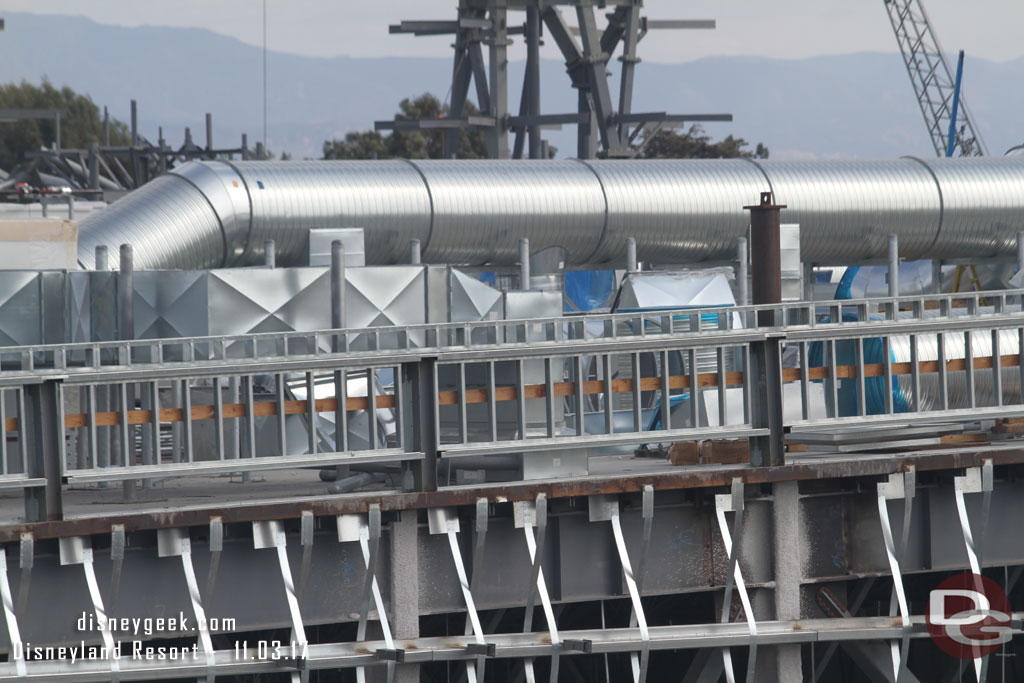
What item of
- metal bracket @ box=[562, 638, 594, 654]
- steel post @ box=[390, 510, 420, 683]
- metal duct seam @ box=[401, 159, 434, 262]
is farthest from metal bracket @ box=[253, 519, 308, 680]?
metal duct seam @ box=[401, 159, 434, 262]

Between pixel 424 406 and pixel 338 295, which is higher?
pixel 338 295

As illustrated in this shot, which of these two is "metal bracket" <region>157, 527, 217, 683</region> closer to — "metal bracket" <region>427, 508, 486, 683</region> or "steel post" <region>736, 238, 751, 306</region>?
"metal bracket" <region>427, 508, 486, 683</region>

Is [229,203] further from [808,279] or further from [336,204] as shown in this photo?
[808,279]

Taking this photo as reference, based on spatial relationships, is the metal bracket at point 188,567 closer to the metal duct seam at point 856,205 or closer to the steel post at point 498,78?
the metal duct seam at point 856,205

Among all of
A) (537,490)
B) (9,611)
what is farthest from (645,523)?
(9,611)

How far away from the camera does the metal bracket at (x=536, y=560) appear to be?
762 centimetres

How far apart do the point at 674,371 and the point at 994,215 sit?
6850 millimetres

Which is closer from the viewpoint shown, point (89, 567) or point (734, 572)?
point (89, 567)

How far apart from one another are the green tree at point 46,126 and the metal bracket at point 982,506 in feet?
250

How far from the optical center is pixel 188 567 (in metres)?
7.09

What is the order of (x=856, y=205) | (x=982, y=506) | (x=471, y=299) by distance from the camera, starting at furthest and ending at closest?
(x=856, y=205) → (x=471, y=299) → (x=982, y=506)

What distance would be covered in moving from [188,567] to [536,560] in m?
1.94

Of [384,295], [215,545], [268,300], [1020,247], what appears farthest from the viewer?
[1020,247]

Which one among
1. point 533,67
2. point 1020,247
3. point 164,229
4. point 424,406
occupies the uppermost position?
point 533,67
